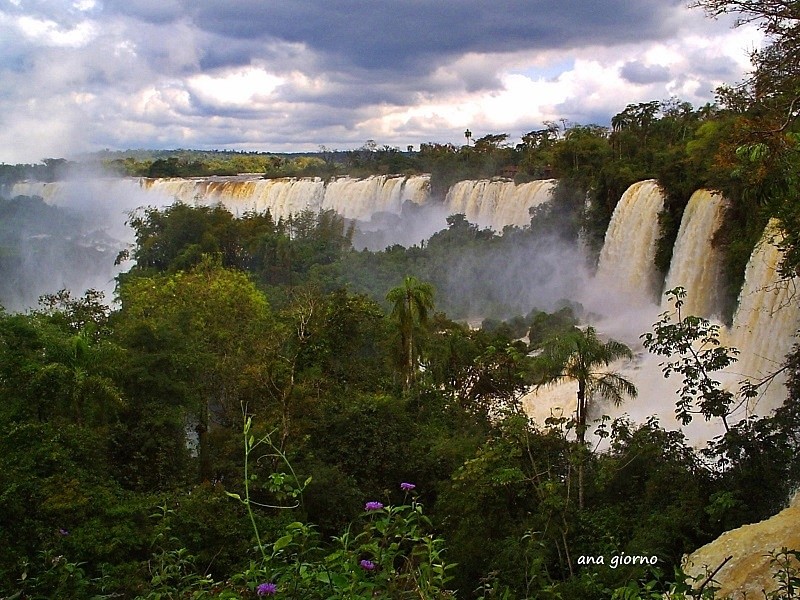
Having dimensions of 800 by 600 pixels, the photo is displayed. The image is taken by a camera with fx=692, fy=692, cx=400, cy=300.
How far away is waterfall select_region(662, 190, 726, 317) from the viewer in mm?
18203

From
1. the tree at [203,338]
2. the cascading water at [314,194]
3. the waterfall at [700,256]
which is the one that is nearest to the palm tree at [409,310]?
the tree at [203,338]

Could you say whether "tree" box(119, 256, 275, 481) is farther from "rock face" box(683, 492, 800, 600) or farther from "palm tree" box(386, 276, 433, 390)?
"rock face" box(683, 492, 800, 600)

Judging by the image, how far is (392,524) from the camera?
7.88 ft

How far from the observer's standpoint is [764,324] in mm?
13562

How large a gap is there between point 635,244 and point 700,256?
4.28m

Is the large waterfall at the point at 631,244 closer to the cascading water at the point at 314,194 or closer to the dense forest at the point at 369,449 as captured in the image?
the cascading water at the point at 314,194

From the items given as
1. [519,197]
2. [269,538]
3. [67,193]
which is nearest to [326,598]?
[269,538]

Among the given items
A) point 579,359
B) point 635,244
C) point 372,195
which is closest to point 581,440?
point 579,359

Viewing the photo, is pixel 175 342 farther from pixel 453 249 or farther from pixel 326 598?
pixel 453 249

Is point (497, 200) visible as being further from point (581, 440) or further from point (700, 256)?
point (581, 440)

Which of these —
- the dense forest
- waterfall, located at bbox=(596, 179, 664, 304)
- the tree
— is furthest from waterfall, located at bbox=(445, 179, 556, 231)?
the tree

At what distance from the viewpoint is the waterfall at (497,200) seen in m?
30.8

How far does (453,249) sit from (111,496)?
76.8ft

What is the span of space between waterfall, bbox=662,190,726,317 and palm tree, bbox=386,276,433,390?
27.4 feet
